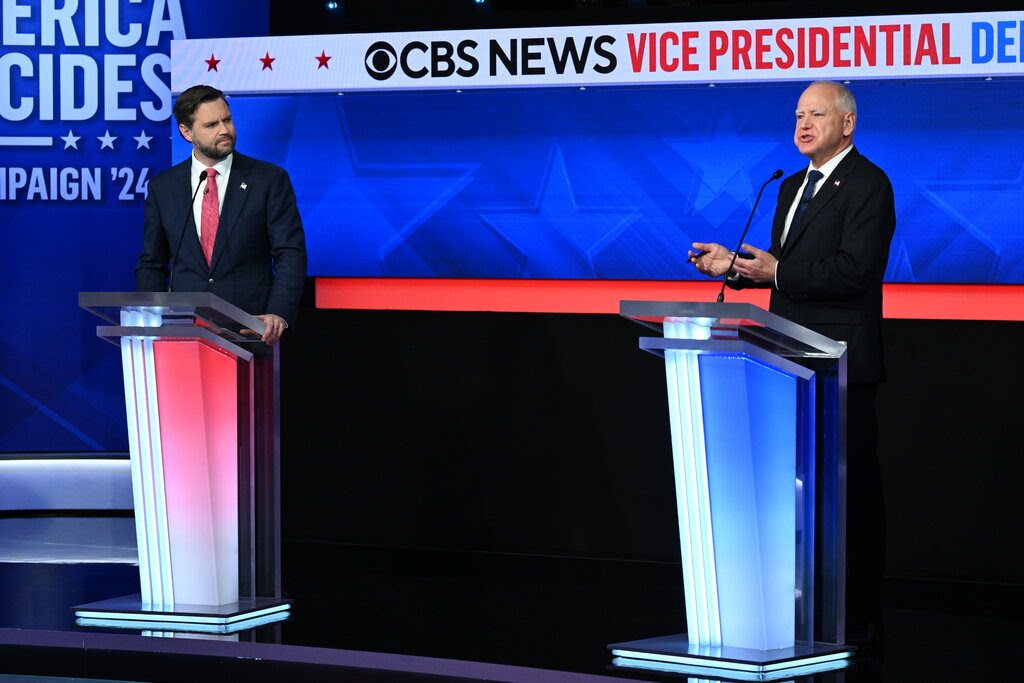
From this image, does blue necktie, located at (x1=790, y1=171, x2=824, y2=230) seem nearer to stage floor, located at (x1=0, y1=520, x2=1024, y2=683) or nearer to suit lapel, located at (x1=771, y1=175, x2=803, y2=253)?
suit lapel, located at (x1=771, y1=175, x2=803, y2=253)

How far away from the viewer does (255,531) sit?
3775 millimetres

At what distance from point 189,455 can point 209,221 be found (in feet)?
2.28

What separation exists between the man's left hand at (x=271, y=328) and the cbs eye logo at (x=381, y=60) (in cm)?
192

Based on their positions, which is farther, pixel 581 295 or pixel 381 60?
pixel 581 295

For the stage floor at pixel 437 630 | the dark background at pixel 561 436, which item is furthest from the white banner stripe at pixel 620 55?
the stage floor at pixel 437 630

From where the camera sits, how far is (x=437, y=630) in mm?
3658

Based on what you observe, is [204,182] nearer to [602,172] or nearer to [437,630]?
[437,630]

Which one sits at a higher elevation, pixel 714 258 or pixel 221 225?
pixel 221 225

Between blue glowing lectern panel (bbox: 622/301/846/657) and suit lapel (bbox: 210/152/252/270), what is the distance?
4.25 ft

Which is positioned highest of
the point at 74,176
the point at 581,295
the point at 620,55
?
the point at 620,55

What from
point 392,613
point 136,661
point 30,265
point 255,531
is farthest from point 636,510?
point 30,265

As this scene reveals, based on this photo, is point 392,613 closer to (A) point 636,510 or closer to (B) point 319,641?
(B) point 319,641

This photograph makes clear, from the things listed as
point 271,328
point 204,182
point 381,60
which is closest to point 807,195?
point 271,328

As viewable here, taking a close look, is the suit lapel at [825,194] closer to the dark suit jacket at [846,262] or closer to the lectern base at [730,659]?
the dark suit jacket at [846,262]
